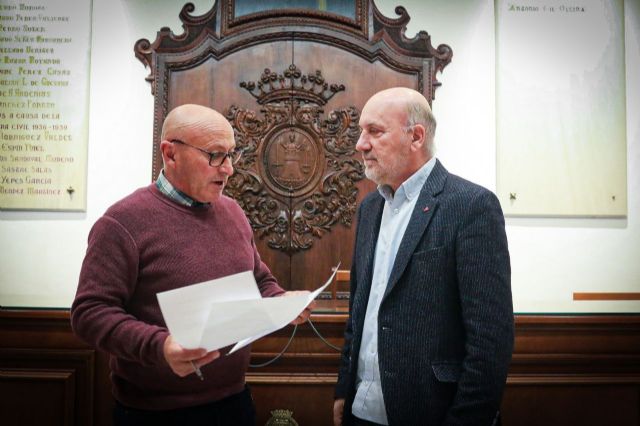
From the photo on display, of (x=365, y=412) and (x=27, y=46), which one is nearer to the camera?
(x=365, y=412)

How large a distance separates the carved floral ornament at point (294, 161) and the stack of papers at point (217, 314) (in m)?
2.23

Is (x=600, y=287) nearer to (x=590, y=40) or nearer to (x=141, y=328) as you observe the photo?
(x=590, y=40)

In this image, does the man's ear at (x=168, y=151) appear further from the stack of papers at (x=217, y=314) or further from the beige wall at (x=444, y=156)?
the beige wall at (x=444, y=156)

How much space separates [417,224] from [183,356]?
706 mm

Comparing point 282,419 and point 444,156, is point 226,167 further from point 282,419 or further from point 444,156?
point 444,156

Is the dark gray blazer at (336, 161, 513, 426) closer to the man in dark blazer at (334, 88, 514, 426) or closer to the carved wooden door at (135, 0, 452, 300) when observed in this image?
the man in dark blazer at (334, 88, 514, 426)

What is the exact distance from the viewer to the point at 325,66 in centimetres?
A: 349

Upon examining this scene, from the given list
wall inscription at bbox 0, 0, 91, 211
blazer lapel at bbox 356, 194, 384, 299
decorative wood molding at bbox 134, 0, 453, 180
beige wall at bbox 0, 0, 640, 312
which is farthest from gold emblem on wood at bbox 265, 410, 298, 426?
decorative wood molding at bbox 134, 0, 453, 180

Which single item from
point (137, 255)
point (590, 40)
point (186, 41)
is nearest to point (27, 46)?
point (186, 41)

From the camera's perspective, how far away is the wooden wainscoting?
2.38 metres

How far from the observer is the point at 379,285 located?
1508 mm

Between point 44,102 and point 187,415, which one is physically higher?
point 44,102

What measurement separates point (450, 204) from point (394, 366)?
18.3 inches

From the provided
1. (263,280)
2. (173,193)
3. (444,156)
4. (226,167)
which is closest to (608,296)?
(444,156)
